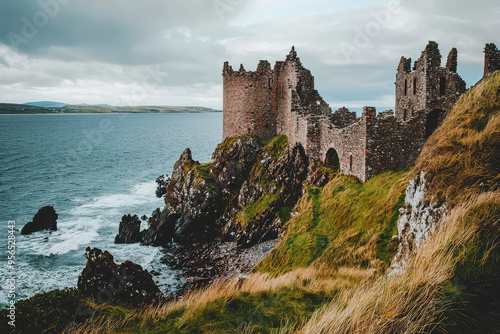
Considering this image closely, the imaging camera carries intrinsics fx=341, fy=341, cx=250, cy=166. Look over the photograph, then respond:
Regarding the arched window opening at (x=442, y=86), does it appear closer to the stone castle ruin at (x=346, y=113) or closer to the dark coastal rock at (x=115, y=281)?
the stone castle ruin at (x=346, y=113)

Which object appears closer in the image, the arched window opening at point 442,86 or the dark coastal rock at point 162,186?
the arched window opening at point 442,86

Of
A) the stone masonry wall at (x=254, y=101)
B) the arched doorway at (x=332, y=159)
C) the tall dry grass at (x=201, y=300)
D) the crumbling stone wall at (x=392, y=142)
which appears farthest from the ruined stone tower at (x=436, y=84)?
the tall dry grass at (x=201, y=300)

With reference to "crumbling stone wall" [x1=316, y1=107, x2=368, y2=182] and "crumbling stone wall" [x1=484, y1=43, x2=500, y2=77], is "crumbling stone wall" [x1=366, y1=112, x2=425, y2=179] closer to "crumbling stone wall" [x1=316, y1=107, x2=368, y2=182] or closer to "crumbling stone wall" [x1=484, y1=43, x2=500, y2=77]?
"crumbling stone wall" [x1=316, y1=107, x2=368, y2=182]

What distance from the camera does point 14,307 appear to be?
7.54 meters

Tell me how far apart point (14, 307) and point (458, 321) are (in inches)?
343

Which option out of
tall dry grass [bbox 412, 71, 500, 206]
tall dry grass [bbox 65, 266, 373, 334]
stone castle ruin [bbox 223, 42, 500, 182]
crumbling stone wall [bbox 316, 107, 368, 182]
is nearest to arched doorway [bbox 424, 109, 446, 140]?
stone castle ruin [bbox 223, 42, 500, 182]

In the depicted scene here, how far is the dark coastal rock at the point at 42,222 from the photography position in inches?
1483

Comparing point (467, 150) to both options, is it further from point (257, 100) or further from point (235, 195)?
point (257, 100)

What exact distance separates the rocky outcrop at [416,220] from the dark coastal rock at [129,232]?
2921 cm

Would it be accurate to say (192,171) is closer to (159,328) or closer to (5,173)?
(159,328)

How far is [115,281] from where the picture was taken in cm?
1784

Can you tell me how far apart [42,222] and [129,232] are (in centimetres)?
1139

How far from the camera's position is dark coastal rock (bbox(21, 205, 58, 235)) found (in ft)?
124

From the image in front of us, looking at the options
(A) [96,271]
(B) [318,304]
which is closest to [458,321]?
(B) [318,304]
